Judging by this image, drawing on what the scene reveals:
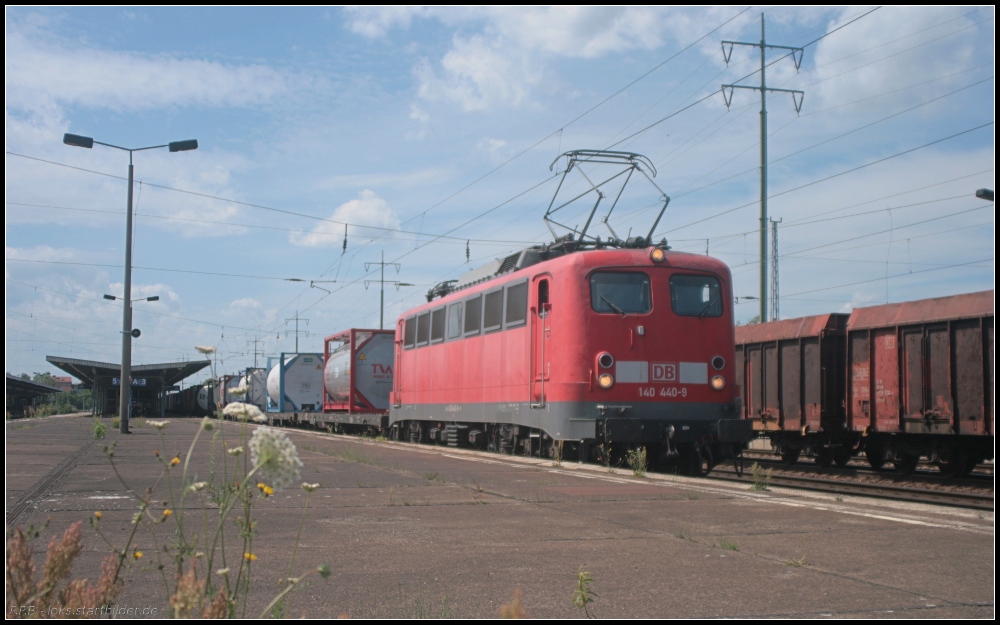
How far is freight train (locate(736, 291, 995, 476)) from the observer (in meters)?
14.0

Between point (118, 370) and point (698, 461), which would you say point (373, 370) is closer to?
point (698, 461)

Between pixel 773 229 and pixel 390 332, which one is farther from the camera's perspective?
pixel 773 229

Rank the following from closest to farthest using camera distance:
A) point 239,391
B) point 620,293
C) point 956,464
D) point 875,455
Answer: point 239,391, point 620,293, point 956,464, point 875,455

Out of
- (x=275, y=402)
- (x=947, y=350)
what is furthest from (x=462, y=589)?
(x=275, y=402)

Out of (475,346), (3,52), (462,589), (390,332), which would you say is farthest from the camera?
(390,332)

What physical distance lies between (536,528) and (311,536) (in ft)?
5.56

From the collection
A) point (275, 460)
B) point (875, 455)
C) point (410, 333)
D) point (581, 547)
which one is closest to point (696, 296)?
point (875, 455)

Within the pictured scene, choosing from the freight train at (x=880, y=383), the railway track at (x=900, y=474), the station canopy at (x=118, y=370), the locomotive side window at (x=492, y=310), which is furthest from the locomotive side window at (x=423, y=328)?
the station canopy at (x=118, y=370)

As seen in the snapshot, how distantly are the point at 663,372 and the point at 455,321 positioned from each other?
6429 mm

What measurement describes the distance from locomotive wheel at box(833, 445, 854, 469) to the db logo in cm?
592

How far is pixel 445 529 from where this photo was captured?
684 cm

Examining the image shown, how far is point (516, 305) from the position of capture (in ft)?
51.2

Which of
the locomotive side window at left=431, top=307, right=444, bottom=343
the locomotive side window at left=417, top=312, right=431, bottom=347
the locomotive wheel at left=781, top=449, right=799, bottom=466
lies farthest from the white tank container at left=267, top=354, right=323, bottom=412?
the locomotive wheel at left=781, top=449, right=799, bottom=466

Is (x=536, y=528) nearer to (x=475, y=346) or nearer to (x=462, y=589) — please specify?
(x=462, y=589)
